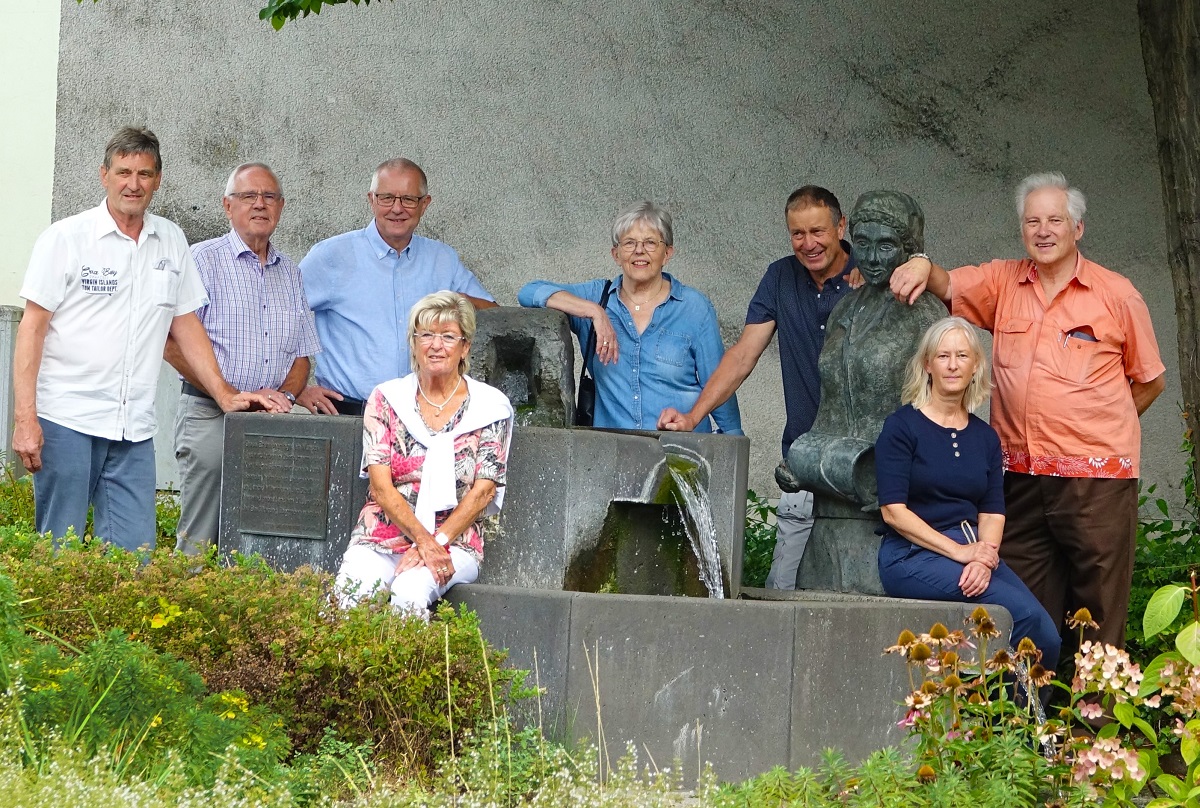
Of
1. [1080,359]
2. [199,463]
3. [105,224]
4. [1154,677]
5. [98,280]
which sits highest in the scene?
[105,224]

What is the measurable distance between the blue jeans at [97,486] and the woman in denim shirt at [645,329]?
1595 mm

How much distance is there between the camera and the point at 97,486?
512cm

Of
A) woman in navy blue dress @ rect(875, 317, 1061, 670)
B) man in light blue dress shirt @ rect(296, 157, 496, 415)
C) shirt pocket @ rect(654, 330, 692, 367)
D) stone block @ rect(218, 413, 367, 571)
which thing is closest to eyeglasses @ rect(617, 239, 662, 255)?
shirt pocket @ rect(654, 330, 692, 367)

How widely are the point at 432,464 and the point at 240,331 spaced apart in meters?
1.56

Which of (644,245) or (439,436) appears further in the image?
(644,245)

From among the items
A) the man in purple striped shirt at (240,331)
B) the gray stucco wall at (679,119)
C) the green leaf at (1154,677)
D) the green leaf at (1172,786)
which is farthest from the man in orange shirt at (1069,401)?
the gray stucco wall at (679,119)

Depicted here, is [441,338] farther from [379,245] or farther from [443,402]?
[379,245]

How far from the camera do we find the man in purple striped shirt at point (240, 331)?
5586 mm

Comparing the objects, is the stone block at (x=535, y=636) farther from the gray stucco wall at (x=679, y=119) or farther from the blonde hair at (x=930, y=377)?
the gray stucco wall at (x=679, y=119)

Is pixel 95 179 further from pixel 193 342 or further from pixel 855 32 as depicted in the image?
pixel 855 32

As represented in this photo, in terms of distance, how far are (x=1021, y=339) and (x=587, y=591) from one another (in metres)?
1.76

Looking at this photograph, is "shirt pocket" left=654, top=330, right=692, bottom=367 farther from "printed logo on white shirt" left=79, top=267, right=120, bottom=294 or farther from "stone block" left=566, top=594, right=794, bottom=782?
"printed logo on white shirt" left=79, top=267, right=120, bottom=294

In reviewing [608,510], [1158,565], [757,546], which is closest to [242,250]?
[608,510]

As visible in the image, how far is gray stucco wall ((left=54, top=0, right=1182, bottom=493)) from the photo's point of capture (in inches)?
314
